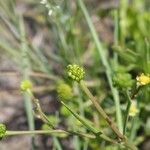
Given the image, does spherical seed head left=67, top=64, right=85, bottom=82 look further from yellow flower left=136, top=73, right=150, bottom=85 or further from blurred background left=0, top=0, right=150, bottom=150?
blurred background left=0, top=0, right=150, bottom=150

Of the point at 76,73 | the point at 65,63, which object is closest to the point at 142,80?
the point at 76,73

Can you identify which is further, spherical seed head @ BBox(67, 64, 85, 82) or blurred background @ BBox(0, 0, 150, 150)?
blurred background @ BBox(0, 0, 150, 150)

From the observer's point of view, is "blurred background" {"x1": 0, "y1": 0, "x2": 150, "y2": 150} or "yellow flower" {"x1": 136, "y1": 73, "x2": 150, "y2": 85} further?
"blurred background" {"x1": 0, "y1": 0, "x2": 150, "y2": 150}

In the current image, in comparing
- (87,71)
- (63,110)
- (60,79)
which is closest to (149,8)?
(87,71)

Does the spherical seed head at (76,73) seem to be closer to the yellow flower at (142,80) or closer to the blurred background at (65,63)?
the yellow flower at (142,80)

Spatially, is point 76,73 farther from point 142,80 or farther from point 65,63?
point 65,63

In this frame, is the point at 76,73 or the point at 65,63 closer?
the point at 76,73

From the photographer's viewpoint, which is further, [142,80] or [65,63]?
[65,63]

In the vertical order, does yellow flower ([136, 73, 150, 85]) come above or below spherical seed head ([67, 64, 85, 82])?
below

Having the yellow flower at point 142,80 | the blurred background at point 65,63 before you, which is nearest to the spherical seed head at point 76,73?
the yellow flower at point 142,80

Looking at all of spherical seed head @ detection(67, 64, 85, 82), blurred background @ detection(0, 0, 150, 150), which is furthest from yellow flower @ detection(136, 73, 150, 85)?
blurred background @ detection(0, 0, 150, 150)
